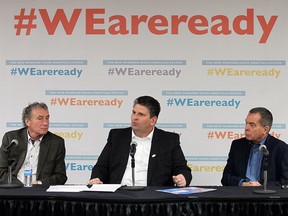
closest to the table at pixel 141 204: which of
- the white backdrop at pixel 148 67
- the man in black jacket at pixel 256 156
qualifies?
the man in black jacket at pixel 256 156

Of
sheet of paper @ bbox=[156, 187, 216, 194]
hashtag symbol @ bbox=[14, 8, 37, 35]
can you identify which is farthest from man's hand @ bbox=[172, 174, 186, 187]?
hashtag symbol @ bbox=[14, 8, 37, 35]

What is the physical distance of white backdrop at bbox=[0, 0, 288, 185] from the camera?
5516mm

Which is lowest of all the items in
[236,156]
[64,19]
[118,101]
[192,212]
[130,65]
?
[192,212]

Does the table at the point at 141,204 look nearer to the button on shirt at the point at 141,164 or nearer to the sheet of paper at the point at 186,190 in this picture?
the sheet of paper at the point at 186,190

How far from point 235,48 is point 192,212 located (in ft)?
7.96

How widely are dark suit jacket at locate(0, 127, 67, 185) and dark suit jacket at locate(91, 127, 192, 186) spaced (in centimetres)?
32

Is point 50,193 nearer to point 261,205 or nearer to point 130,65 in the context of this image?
point 261,205

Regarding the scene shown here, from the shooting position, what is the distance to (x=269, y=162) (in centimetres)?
450

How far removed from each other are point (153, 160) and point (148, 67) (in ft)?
4.34

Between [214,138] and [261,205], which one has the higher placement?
[214,138]

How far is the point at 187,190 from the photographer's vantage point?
3828 mm

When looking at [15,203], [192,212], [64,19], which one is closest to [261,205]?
[192,212]

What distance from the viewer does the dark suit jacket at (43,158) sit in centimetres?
463

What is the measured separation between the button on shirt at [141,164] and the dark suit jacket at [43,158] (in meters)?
0.56
